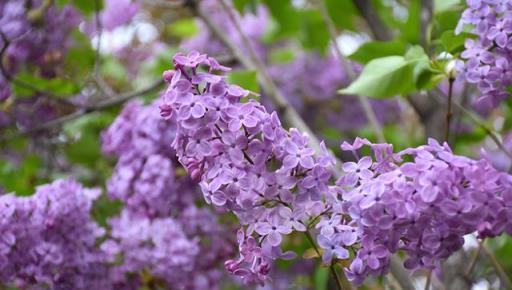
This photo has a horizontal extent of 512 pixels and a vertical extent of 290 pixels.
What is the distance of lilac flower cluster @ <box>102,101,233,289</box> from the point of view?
4.53ft

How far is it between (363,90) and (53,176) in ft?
2.95

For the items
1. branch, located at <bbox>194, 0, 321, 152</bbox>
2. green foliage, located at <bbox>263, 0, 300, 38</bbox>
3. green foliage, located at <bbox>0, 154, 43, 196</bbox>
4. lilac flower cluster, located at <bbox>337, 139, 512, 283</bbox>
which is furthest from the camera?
green foliage, located at <bbox>263, 0, 300, 38</bbox>

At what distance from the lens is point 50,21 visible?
1937mm

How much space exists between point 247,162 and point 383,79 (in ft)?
1.36

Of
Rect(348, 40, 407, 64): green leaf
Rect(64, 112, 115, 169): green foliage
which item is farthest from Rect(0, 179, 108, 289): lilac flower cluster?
Rect(64, 112, 115, 169): green foliage

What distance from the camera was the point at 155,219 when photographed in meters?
1.45

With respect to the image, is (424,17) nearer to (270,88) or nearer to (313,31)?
(270,88)

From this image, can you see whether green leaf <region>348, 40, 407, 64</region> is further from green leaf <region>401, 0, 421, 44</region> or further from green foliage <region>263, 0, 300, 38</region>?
green foliage <region>263, 0, 300, 38</region>

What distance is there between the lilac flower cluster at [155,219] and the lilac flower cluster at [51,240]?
0.07 metres

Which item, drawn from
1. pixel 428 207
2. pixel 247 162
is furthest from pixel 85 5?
pixel 428 207

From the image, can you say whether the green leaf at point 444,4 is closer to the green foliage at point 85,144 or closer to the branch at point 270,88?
the branch at point 270,88

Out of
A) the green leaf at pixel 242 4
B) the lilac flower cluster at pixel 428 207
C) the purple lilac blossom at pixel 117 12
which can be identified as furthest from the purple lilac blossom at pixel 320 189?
the purple lilac blossom at pixel 117 12

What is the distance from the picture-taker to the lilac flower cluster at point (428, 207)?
764mm

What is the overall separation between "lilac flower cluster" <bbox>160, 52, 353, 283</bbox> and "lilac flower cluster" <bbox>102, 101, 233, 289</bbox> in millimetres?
557
